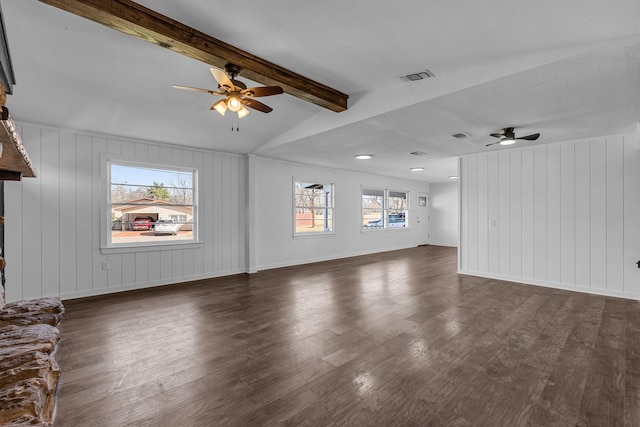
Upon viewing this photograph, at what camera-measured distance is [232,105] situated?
3078mm

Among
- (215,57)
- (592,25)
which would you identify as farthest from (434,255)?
(215,57)

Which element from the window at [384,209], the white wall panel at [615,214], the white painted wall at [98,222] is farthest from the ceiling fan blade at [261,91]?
the window at [384,209]

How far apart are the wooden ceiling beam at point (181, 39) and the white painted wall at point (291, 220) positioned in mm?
3234

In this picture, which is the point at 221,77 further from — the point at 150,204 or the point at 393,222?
the point at 393,222

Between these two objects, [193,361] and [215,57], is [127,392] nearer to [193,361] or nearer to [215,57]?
[193,361]

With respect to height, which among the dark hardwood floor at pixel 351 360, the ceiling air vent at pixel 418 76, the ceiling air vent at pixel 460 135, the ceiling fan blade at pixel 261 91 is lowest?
the dark hardwood floor at pixel 351 360

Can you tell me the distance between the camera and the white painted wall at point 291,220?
6566mm

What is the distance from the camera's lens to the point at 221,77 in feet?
9.23

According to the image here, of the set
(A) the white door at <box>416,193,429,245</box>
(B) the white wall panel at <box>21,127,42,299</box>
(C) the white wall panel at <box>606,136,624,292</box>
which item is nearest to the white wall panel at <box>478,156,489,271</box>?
(C) the white wall panel at <box>606,136,624,292</box>

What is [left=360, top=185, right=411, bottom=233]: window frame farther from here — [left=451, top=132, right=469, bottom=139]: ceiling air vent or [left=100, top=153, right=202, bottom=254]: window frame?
[left=100, top=153, right=202, bottom=254]: window frame

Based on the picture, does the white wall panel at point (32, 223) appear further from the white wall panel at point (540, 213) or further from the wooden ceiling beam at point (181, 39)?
the white wall panel at point (540, 213)

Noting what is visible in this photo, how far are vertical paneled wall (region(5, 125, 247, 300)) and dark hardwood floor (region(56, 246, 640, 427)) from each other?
0.46 meters

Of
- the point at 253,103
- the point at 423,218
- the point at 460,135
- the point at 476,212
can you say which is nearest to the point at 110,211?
→ the point at 253,103

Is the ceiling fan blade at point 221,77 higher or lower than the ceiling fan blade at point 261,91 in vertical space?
higher
